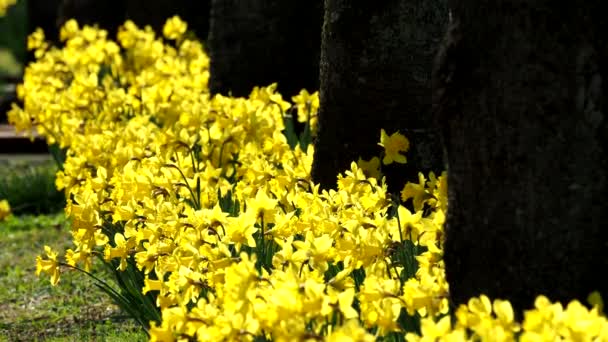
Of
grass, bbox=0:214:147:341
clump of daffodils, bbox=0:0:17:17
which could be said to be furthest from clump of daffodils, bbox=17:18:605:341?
clump of daffodils, bbox=0:0:17:17

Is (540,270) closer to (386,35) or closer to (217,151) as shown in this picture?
(386,35)

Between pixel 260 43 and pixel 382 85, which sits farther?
pixel 260 43

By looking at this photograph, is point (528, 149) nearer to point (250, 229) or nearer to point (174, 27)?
point (250, 229)

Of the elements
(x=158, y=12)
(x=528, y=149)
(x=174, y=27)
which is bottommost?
(x=158, y=12)

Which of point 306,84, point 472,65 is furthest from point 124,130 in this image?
→ point 472,65

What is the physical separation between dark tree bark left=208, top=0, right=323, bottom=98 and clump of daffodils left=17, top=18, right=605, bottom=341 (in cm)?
27

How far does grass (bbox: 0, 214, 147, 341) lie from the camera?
18.6ft

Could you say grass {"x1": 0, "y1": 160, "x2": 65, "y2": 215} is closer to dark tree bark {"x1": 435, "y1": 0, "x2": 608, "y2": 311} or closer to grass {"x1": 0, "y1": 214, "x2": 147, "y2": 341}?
grass {"x1": 0, "y1": 214, "x2": 147, "y2": 341}

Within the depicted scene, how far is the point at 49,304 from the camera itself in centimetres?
643

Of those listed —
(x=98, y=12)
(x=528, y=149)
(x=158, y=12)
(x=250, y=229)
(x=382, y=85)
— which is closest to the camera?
(x=528, y=149)

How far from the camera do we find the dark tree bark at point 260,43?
25.7 ft

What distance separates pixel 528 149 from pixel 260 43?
475 centimetres

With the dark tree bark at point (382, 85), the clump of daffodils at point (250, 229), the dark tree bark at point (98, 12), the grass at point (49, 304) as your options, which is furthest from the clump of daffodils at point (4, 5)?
the dark tree bark at point (382, 85)

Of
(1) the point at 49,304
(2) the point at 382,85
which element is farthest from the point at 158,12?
(2) the point at 382,85
